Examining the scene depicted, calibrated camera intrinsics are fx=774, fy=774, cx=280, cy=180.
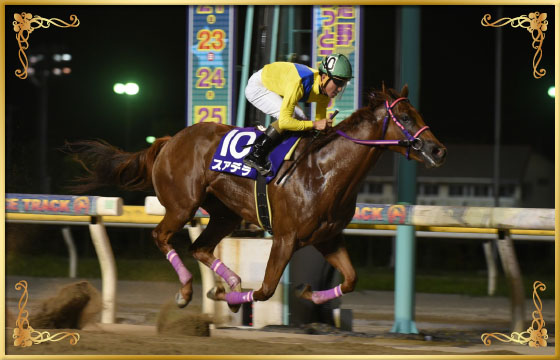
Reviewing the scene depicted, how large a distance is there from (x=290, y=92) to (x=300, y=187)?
0.52 m

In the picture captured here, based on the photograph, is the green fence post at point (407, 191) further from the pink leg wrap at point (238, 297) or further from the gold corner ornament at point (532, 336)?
the pink leg wrap at point (238, 297)

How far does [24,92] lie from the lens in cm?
1480

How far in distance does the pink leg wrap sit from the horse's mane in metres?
0.88

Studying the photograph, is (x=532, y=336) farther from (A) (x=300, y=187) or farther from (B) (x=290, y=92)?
(B) (x=290, y=92)

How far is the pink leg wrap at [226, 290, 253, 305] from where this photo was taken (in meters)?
4.30

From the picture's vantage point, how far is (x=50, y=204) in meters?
5.07

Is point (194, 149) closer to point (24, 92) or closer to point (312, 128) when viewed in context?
point (312, 128)

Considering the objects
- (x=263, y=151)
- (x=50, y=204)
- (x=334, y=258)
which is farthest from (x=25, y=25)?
(x=334, y=258)

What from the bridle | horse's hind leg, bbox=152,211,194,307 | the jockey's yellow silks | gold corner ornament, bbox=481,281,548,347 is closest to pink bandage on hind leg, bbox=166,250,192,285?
horse's hind leg, bbox=152,211,194,307

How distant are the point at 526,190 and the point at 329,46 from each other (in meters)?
17.5

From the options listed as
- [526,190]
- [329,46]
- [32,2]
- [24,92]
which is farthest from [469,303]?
[526,190]

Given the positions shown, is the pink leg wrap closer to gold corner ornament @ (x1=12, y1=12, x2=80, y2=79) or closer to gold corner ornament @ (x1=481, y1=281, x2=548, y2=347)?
gold corner ornament @ (x1=481, y1=281, x2=548, y2=347)

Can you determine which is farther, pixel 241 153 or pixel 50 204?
pixel 50 204

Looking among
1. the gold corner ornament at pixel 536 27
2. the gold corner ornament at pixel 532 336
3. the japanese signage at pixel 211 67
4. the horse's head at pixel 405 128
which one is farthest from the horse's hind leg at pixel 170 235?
the gold corner ornament at pixel 536 27
